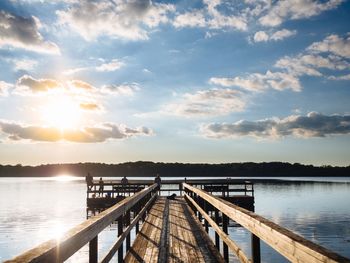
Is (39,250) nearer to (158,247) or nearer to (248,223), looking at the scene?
(248,223)

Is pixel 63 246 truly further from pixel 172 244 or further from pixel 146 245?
pixel 172 244

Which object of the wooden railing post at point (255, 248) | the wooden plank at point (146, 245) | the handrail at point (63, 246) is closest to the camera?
the handrail at point (63, 246)

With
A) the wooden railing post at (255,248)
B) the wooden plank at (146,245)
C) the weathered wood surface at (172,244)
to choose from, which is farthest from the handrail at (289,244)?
the wooden plank at (146,245)

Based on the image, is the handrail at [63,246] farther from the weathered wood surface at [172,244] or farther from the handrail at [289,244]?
the weathered wood surface at [172,244]

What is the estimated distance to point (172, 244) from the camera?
8.84 m

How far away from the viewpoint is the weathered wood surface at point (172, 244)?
7.52m

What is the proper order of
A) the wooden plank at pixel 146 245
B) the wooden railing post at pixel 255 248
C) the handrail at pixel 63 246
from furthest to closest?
1. the wooden plank at pixel 146 245
2. the wooden railing post at pixel 255 248
3. the handrail at pixel 63 246

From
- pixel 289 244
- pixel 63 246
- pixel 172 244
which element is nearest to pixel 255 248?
pixel 289 244

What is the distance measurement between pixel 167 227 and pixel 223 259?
4378mm

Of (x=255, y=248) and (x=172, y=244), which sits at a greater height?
(x=255, y=248)

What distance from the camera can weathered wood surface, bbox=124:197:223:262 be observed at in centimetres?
752

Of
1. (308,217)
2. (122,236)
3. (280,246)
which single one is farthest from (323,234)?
(280,246)

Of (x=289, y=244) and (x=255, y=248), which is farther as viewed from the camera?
(x=255, y=248)

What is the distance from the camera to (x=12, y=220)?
39.3m
